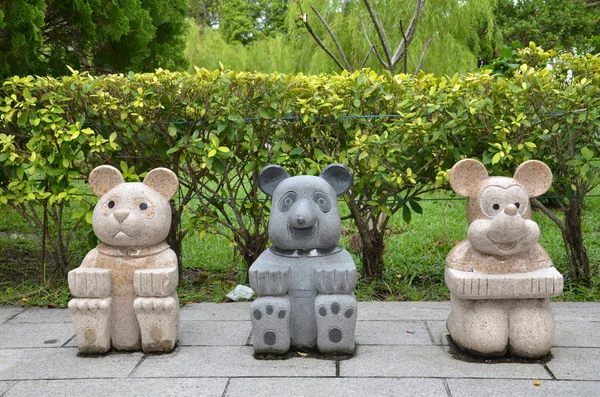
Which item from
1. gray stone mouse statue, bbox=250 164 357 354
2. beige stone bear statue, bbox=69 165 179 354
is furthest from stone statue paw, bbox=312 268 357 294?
beige stone bear statue, bbox=69 165 179 354

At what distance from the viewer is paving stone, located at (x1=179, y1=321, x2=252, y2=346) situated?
4555 mm

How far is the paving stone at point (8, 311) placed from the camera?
5.30m

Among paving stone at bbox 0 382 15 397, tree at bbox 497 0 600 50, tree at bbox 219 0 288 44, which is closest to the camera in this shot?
paving stone at bbox 0 382 15 397

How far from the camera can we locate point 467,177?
4.16m

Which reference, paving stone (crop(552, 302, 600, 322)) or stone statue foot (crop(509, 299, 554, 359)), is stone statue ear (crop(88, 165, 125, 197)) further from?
paving stone (crop(552, 302, 600, 322))

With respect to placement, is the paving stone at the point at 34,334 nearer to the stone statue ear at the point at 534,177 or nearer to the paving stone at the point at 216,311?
the paving stone at the point at 216,311

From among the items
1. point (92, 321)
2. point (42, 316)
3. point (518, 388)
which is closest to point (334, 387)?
point (518, 388)

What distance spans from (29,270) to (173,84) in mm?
2713

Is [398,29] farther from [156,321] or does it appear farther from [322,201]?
[156,321]

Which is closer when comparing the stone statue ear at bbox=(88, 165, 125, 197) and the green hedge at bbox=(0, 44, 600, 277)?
the stone statue ear at bbox=(88, 165, 125, 197)

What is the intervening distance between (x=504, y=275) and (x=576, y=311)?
1604mm

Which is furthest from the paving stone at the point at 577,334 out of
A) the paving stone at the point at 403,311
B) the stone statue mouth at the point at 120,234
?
the stone statue mouth at the point at 120,234

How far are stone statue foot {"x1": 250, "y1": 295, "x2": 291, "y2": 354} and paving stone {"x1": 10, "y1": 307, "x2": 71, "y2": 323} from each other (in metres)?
1.91

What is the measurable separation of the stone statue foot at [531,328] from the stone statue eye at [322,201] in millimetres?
1336
